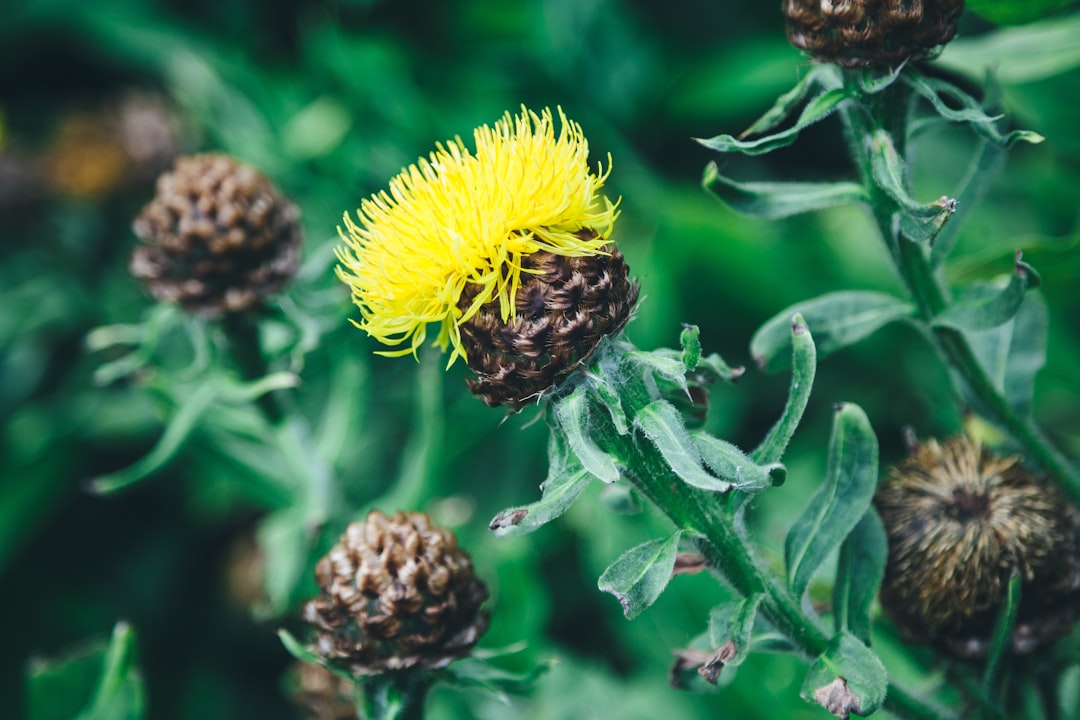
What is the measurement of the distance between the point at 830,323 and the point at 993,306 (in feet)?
0.88

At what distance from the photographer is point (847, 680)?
137cm

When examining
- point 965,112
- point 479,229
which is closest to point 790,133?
point 965,112

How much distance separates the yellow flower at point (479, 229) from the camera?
4.54 feet

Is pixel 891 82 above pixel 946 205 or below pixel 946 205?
above

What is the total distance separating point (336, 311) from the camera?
95.2 inches

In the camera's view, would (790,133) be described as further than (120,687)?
No

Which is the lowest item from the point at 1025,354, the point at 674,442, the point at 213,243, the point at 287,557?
the point at 1025,354

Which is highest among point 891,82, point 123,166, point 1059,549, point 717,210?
point 123,166

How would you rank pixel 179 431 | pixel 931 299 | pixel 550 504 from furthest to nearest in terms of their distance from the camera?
1. pixel 179 431
2. pixel 931 299
3. pixel 550 504

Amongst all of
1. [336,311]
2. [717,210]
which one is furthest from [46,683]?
[717,210]

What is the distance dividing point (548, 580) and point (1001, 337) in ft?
5.51

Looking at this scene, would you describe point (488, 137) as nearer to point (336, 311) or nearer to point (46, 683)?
point (336, 311)

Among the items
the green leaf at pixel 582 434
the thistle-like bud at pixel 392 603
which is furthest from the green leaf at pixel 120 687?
the green leaf at pixel 582 434

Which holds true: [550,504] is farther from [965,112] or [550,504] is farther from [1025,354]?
[1025,354]
